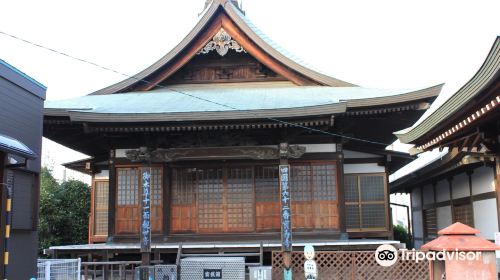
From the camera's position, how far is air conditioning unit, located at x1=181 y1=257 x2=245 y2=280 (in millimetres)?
11703

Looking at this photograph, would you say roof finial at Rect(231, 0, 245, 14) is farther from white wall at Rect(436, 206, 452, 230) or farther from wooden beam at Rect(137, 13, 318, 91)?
white wall at Rect(436, 206, 452, 230)

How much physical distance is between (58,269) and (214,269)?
3375 millimetres

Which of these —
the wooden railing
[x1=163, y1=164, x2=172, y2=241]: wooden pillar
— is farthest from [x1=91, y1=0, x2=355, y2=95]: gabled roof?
the wooden railing

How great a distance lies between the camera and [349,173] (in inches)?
608

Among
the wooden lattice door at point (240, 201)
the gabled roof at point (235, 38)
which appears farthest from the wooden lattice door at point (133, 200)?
the gabled roof at point (235, 38)

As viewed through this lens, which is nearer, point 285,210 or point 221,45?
point 285,210

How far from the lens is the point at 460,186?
47.0 ft

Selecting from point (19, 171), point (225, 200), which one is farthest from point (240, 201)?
point (19, 171)

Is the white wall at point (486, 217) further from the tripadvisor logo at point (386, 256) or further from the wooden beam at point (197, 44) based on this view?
the wooden beam at point (197, 44)

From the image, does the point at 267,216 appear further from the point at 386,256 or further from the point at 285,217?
the point at 386,256

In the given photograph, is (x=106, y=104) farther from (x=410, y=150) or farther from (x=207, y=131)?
(x=410, y=150)

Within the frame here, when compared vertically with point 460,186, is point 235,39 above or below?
above

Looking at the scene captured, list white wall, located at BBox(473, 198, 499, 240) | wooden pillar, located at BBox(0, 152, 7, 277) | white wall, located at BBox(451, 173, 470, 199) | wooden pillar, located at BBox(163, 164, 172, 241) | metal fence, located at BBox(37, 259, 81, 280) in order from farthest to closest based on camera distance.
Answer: wooden pillar, located at BBox(163, 164, 172, 241), white wall, located at BBox(451, 173, 470, 199), white wall, located at BBox(473, 198, 499, 240), metal fence, located at BBox(37, 259, 81, 280), wooden pillar, located at BBox(0, 152, 7, 277)

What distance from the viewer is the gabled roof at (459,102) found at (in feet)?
21.6
